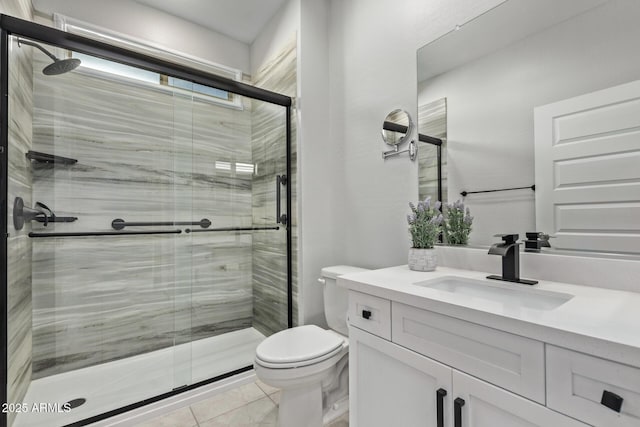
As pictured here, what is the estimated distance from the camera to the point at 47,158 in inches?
65.9

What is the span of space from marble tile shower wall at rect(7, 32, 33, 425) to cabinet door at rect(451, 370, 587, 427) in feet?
6.28

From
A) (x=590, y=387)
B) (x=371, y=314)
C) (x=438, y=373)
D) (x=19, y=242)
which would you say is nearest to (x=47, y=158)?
(x=19, y=242)

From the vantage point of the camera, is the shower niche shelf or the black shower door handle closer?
the shower niche shelf

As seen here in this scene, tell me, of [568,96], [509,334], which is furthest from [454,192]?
[509,334]

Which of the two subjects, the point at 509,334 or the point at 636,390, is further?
the point at 509,334

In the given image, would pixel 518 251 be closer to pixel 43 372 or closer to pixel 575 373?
pixel 575 373

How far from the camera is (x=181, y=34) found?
A: 239 cm

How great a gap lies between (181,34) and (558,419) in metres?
3.12

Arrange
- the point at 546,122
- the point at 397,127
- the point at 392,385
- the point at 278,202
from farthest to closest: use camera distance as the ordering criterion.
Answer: the point at 278,202
the point at 397,127
the point at 546,122
the point at 392,385

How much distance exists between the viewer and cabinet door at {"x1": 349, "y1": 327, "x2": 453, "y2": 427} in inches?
32.8

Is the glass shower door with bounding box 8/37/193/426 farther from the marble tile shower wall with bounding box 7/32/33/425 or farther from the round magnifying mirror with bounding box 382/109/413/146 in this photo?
the round magnifying mirror with bounding box 382/109/413/146

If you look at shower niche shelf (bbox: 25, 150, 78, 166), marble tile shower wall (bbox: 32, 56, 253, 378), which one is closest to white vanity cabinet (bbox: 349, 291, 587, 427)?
marble tile shower wall (bbox: 32, 56, 253, 378)

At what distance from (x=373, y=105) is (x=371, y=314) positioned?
50.8 inches

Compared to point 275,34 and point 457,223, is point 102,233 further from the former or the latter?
point 457,223
